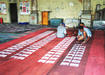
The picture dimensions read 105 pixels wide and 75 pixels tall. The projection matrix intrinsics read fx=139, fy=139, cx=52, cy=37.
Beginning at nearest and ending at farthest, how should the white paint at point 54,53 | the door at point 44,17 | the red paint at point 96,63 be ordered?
the red paint at point 96,63 → the white paint at point 54,53 → the door at point 44,17

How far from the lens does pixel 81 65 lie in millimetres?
4215

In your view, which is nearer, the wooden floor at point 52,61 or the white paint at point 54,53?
the wooden floor at point 52,61

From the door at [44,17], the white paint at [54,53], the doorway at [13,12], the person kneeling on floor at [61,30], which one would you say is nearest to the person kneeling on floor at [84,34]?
the person kneeling on floor at [61,30]

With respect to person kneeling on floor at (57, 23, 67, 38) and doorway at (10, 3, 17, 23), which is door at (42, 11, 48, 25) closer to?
doorway at (10, 3, 17, 23)

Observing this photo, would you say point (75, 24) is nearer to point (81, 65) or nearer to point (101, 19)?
point (101, 19)

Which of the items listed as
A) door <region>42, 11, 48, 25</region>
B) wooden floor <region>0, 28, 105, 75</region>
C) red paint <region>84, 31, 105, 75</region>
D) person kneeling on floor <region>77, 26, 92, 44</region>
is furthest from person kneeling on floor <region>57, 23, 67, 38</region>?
door <region>42, 11, 48, 25</region>

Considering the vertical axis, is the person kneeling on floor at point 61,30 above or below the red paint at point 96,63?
above

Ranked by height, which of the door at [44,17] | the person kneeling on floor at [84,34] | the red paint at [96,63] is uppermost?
the door at [44,17]

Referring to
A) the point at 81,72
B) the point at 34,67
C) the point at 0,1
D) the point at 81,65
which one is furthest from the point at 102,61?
the point at 0,1

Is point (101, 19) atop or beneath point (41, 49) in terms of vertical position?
atop

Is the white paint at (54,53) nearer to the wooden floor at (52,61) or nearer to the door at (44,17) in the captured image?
the wooden floor at (52,61)

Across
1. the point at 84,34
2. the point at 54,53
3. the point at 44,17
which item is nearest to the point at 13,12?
the point at 44,17

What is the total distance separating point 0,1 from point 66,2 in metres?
7.66

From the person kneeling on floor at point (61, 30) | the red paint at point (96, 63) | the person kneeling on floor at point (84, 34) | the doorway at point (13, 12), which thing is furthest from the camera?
the doorway at point (13, 12)
